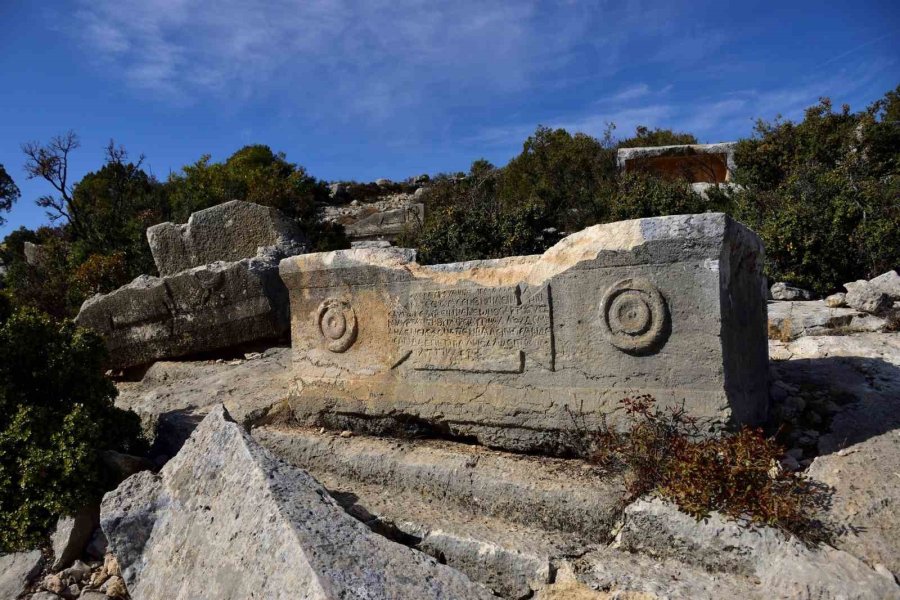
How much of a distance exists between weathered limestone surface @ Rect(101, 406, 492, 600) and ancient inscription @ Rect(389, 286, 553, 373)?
1460 mm

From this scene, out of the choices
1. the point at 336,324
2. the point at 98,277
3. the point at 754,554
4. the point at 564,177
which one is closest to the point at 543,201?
the point at 564,177

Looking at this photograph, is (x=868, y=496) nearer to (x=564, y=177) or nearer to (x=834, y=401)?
(x=834, y=401)

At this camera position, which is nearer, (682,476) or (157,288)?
(682,476)

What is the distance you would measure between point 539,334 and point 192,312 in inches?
215

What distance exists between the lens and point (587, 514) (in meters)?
3.47

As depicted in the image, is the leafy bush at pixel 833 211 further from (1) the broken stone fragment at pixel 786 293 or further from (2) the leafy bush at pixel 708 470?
(2) the leafy bush at pixel 708 470

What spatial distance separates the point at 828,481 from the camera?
339 centimetres

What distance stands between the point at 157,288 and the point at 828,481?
7.67 meters

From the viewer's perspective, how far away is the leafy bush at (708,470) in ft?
9.95

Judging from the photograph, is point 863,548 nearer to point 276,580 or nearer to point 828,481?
point 828,481

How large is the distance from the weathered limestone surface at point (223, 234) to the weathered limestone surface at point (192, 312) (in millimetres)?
759

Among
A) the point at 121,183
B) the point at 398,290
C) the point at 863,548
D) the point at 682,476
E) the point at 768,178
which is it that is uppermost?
the point at 121,183

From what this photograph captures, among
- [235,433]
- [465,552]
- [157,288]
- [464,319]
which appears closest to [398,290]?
[464,319]

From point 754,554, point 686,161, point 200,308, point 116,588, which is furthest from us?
point 686,161
